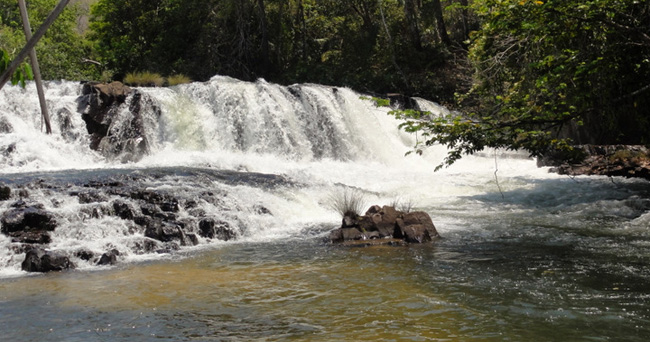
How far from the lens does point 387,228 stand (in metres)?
10.3

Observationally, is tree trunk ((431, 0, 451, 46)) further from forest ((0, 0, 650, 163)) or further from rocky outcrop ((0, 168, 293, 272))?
rocky outcrop ((0, 168, 293, 272))

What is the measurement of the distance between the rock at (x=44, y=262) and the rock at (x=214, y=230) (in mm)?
2708

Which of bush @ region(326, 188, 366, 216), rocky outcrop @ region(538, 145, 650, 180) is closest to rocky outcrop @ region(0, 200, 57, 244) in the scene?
bush @ region(326, 188, 366, 216)

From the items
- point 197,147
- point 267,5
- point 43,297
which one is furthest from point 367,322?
point 267,5

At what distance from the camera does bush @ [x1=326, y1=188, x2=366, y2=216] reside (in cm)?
1115

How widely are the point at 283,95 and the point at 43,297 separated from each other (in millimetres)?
16331

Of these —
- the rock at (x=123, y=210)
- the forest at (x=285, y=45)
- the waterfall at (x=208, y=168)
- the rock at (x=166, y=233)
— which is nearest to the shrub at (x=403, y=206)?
the waterfall at (x=208, y=168)

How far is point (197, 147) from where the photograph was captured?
2042cm

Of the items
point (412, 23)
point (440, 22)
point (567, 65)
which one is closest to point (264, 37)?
point (412, 23)

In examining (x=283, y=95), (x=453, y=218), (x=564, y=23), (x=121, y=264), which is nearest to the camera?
(x=564, y=23)

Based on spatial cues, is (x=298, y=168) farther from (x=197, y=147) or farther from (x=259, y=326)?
(x=259, y=326)

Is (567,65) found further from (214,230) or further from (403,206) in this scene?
(214,230)

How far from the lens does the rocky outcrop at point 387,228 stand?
984 cm

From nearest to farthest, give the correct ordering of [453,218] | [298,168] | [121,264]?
1. [121,264]
2. [453,218]
3. [298,168]
